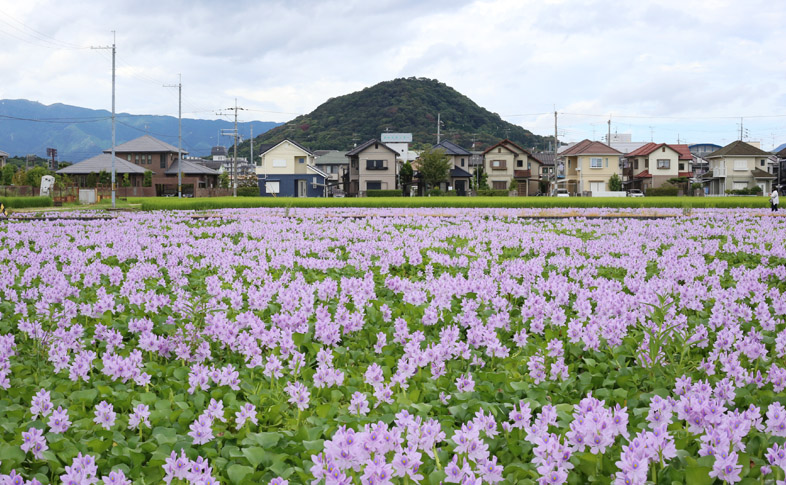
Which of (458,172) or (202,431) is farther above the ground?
(458,172)

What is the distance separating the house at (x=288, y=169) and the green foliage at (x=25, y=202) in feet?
109

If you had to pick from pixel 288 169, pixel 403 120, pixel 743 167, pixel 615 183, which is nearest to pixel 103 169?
pixel 288 169

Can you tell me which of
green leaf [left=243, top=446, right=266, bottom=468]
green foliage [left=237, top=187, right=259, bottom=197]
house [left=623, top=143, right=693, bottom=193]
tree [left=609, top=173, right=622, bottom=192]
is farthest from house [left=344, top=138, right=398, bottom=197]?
green leaf [left=243, top=446, right=266, bottom=468]

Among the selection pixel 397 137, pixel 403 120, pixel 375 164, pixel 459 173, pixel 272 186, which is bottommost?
pixel 272 186

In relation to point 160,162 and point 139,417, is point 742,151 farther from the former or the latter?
point 139,417

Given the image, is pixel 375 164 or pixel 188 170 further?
pixel 188 170

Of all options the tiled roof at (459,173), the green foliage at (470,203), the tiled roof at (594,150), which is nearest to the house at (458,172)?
the tiled roof at (459,173)

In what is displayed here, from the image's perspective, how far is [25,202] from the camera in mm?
37250

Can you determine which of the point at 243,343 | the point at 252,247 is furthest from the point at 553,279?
the point at 252,247

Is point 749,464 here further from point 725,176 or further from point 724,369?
A: point 725,176

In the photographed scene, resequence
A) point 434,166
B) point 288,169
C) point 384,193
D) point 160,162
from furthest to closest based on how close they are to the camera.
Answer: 1. point 160,162
2. point 288,169
3. point 434,166
4. point 384,193

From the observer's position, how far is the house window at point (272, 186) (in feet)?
229

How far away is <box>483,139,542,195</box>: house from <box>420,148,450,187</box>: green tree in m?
9.59

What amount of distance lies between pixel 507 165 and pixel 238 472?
7493cm
